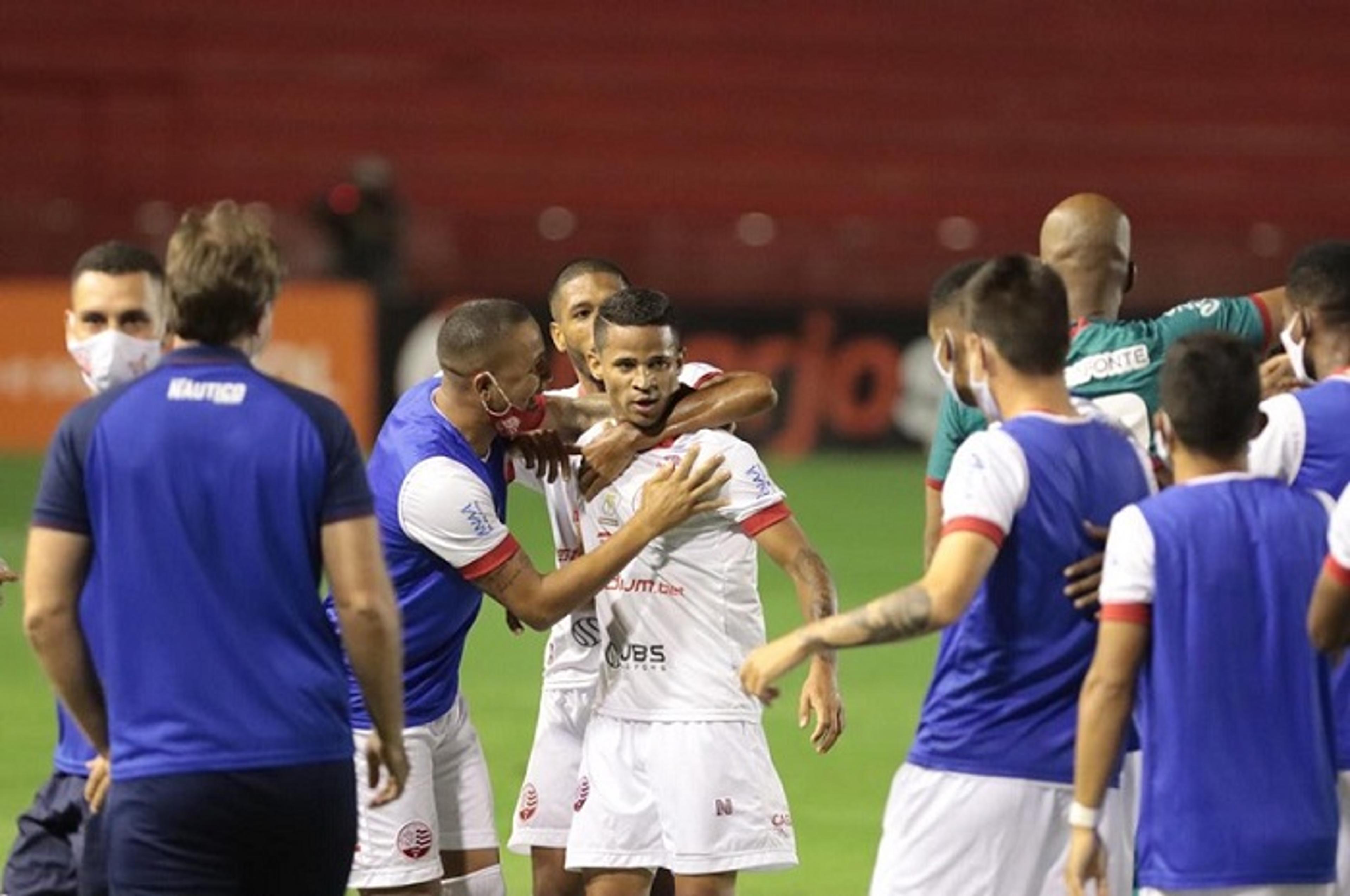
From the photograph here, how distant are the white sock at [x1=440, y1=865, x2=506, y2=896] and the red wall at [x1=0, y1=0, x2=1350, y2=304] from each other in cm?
2024

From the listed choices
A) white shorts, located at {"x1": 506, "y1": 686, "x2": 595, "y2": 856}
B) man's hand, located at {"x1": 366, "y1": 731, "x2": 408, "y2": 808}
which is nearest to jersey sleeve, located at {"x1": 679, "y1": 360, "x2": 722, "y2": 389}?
white shorts, located at {"x1": 506, "y1": 686, "x2": 595, "y2": 856}

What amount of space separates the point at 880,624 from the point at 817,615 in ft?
4.97

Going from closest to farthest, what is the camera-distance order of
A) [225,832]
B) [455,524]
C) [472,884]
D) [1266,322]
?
[225,832]
[455,524]
[472,884]
[1266,322]

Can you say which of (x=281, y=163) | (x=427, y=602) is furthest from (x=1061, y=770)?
(x=281, y=163)

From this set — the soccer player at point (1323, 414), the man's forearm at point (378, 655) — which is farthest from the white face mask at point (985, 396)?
the man's forearm at point (378, 655)

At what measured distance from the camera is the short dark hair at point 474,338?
22.8 feet

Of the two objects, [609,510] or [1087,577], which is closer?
[1087,577]

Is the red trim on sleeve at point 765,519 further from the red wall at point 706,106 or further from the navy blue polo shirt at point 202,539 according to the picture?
the red wall at point 706,106

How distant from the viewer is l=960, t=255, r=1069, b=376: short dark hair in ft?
18.0

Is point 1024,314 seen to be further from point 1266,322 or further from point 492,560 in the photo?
point 1266,322

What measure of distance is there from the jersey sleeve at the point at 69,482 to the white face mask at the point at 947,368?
2039 millimetres

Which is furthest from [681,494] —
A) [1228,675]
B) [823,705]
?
[1228,675]

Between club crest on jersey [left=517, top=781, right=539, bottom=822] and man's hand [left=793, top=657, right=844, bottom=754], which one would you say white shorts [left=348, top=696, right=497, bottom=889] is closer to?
club crest on jersey [left=517, top=781, right=539, bottom=822]

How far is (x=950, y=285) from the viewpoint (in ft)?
21.1
